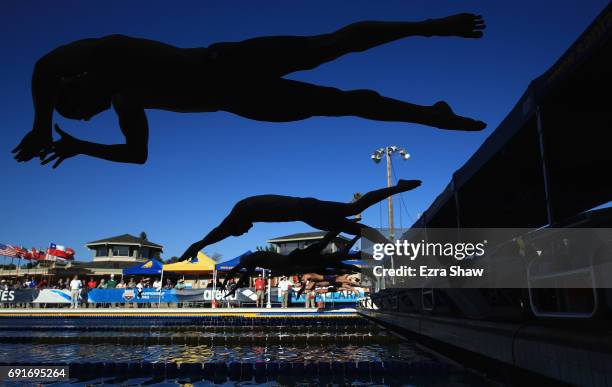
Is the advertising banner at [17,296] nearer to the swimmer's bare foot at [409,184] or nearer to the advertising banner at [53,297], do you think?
the advertising banner at [53,297]

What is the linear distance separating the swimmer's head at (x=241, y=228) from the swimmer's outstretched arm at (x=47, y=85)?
2987mm

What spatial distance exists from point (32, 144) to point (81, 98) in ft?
1.30

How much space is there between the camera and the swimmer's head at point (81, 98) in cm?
253

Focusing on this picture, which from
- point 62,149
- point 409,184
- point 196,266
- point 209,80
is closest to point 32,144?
point 62,149

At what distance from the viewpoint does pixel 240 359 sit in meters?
6.64

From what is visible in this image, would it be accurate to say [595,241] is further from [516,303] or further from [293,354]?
[293,354]

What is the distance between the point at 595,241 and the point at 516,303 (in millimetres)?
2844

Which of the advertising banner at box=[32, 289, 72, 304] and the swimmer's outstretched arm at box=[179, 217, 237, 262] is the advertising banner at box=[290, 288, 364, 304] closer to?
the advertising banner at box=[32, 289, 72, 304]

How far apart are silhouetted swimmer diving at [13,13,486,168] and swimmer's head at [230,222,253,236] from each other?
2758mm

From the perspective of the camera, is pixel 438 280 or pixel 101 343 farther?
pixel 101 343

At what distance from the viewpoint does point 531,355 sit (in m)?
3.32

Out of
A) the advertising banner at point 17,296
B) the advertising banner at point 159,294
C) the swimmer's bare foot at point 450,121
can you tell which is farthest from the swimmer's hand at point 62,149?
the advertising banner at point 17,296

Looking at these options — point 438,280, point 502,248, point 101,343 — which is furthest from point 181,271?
point 502,248

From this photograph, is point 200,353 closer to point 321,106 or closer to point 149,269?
point 321,106
